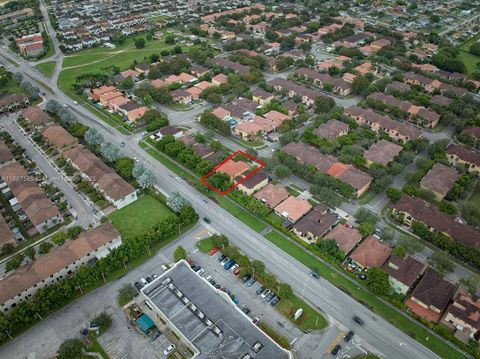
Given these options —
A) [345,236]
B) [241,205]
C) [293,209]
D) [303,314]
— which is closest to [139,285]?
[241,205]

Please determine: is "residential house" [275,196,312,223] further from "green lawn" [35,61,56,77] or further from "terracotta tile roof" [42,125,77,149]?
"green lawn" [35,61,56,77]

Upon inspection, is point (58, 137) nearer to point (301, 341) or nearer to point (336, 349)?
point (301, 341)

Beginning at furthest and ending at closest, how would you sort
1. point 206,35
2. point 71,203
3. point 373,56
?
point 206,35 < point 373,56 < point 71,203

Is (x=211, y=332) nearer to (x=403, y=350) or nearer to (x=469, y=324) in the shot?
(x=403, y=350)

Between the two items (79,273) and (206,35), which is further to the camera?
(206,35)

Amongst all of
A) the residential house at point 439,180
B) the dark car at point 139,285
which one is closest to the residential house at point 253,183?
the dark car at point 139,285

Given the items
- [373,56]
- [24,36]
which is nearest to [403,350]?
[373,56]

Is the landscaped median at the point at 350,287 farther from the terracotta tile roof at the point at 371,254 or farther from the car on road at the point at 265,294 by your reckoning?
the car on road at the point at 265,294
